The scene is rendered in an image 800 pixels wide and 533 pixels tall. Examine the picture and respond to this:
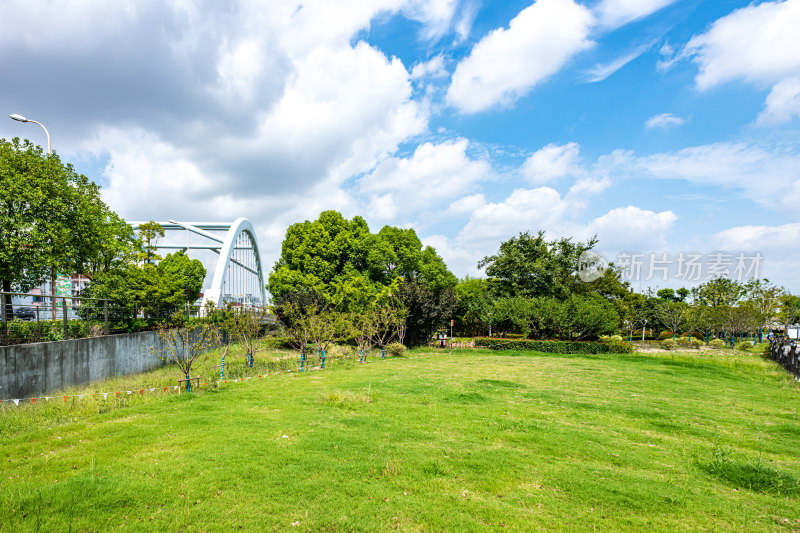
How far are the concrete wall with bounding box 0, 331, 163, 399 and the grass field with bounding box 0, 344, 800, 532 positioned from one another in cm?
198

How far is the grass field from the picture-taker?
4367mm

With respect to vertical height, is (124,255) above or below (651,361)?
above

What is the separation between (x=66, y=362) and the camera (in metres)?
12.5

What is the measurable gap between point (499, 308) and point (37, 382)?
24.9m

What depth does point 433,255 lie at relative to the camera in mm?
33500

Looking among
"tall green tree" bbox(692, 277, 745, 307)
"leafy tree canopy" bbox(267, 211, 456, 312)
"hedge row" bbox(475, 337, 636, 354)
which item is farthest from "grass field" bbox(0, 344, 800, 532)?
"tall green tree" bbox(692, 277, 745, 307)

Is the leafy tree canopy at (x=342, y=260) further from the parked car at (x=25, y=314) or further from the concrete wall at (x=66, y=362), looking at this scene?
the parked car at (x=25, y=314)

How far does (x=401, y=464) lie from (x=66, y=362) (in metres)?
12.5

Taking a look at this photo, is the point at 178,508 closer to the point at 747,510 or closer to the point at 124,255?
the point at 747,510

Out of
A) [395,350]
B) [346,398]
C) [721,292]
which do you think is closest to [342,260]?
[395,350]

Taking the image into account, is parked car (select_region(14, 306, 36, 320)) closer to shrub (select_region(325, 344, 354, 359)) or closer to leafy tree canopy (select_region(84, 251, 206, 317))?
leafy tree canopy (select_region(84, 251, 206, 317))

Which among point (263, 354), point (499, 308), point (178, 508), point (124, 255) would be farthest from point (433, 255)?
point (178, 508)

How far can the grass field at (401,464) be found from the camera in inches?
172

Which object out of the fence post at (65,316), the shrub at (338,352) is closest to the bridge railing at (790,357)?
the shrub at (338,352)
